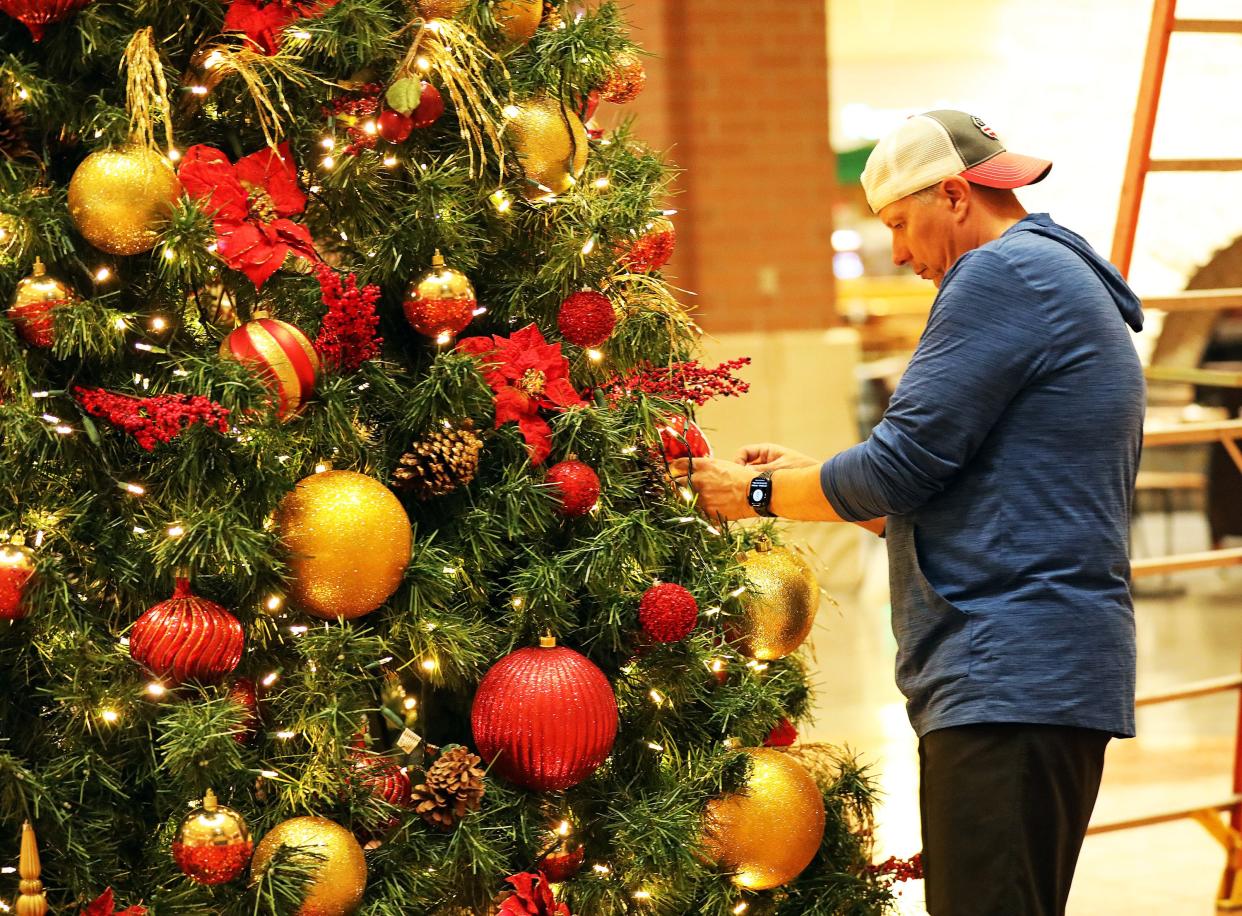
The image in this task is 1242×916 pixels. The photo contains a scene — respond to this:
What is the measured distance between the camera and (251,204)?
1.66 metres

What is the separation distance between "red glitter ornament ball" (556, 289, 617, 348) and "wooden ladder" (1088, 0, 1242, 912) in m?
1.15

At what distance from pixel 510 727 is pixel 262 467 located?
44 centimetres

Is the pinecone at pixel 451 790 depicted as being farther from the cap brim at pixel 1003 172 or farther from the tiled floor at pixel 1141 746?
the cap brim at pixel 1003 172

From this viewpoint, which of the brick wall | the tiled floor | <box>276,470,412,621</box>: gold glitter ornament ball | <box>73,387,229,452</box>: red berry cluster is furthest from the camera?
the brick wall

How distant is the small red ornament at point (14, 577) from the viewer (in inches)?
59.6

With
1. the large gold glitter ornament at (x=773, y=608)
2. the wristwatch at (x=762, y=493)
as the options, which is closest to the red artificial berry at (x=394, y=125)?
the wristwatch at (x=762, y=493)

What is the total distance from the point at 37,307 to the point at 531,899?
0.92 meters

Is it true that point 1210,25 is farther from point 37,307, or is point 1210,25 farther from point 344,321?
point 37,307

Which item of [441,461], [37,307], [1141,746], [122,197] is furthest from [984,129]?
[1141,746]

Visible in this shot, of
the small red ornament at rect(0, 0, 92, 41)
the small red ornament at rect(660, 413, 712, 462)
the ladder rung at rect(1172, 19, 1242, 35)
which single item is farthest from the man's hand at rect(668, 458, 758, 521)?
the ladder rung at rect(1172, 19, 1242, 35)

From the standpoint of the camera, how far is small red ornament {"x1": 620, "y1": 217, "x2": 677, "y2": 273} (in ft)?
6.41

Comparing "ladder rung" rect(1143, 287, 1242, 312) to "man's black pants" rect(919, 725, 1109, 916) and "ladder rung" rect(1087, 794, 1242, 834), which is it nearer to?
"ladder rung" rect(1087, 794, 1242, 834)

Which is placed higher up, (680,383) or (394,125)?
(394,125)

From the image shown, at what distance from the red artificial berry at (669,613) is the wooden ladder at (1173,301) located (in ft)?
3.77
